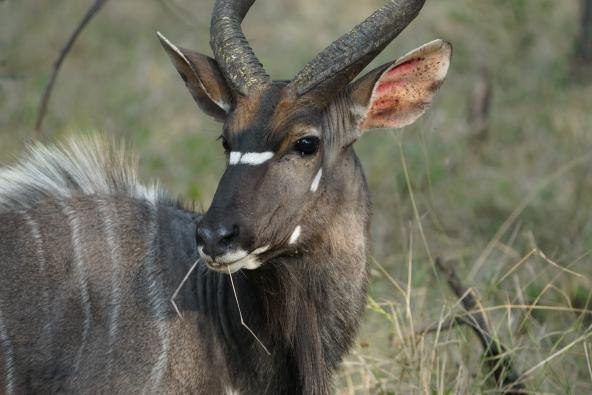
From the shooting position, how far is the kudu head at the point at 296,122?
14.5 feet

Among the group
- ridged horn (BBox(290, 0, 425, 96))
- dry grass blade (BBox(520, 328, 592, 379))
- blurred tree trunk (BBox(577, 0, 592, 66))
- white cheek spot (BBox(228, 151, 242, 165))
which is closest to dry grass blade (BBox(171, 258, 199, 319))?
white cheek spot (BBox(228, 151, 242, 165))

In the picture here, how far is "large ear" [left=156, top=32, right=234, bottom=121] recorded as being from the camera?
5.05 metres

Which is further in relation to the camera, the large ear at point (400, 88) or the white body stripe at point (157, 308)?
the large ear at point (400, 88)

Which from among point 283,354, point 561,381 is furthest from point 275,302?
point 561,381

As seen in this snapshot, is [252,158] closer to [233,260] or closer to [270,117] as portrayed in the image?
[270,117]

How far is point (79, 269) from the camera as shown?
4.92 m

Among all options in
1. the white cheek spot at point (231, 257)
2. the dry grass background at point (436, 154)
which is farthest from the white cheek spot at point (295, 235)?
the dry grass background at point (436, 154)

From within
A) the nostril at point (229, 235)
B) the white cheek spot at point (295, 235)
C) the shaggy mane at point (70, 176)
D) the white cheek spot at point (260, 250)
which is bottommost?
the white cheek spot at point (295, 235)

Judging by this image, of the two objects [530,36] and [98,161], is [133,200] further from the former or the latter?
[530,36]

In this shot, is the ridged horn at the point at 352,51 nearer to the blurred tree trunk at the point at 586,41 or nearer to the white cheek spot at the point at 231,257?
the white cheek spot at the point at 231,257

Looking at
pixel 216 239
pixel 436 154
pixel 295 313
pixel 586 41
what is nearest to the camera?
pixel 216 239

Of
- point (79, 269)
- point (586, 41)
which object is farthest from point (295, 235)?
point (586, 41)

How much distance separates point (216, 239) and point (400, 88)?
126cm

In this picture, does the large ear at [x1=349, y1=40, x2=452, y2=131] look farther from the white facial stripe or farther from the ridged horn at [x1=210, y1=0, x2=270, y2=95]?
the ridged horn at [x1=210, y1=0, x2=270, y2=95]
